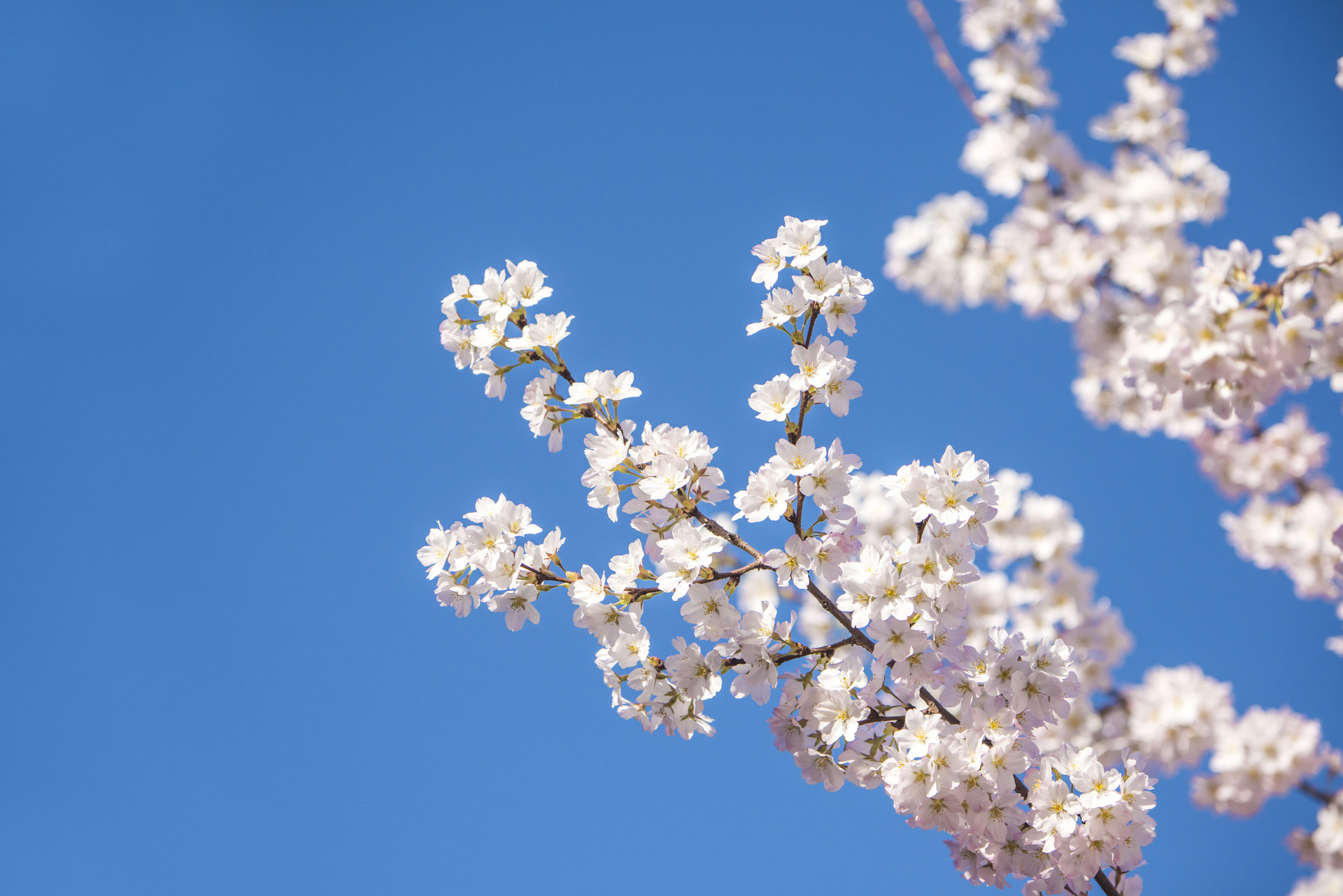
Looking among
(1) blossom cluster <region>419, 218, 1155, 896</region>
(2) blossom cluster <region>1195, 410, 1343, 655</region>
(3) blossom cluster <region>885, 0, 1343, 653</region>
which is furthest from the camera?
(2) blossom cluster <region>1195, 410, 1343, 655</region>

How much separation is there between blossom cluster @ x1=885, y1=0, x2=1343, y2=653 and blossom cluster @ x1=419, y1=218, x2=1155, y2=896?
167cm

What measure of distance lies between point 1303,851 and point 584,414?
9.36m

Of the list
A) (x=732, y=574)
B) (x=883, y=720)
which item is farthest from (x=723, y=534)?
(x=883, y=720)

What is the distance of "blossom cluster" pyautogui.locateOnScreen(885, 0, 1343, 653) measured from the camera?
5.27m

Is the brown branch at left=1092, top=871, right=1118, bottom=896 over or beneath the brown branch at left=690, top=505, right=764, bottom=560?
beneath

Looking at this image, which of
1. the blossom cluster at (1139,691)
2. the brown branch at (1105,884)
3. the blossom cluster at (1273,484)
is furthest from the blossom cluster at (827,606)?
the blossom cluster at (1273,484)

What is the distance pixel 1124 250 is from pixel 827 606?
183 inches

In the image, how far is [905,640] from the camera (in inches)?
95.7

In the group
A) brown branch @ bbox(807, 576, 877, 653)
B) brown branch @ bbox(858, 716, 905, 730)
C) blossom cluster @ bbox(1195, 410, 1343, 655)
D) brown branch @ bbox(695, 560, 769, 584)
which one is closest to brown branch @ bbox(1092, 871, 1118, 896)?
brown branch @ bbox(858, 716, 905, 730)

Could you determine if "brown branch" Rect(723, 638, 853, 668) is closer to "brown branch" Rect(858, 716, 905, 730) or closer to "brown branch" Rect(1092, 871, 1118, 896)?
"brown branch" Rect(858, 716, 905, 730)

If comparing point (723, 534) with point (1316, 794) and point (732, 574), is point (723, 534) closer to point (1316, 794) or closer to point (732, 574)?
point (732, 574)

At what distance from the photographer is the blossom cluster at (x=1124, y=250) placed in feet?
17.3

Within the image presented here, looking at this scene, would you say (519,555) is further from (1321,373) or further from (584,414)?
(1321,373)

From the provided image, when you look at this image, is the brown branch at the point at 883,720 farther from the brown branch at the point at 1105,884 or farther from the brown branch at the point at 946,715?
the brown branch at the point at 1105,884
